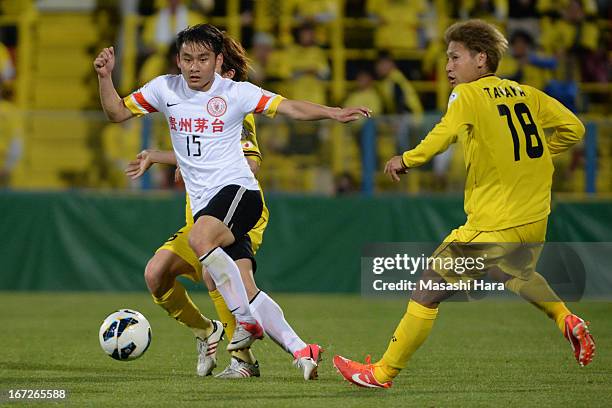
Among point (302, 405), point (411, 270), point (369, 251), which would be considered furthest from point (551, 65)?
point (302, 405)

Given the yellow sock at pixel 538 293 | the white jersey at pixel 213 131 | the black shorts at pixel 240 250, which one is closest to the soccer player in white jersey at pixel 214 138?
the white jersey at pixel 213 131

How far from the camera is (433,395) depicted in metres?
6.57

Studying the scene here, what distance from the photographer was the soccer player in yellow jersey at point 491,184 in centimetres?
659

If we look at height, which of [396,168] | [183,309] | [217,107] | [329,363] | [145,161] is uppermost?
[217,107]

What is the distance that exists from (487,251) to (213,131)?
1.84m

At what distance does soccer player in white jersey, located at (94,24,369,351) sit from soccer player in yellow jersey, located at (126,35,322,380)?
15 cm

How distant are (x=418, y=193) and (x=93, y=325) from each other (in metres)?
4.93

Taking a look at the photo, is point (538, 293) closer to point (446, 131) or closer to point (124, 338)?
point (446, 131)

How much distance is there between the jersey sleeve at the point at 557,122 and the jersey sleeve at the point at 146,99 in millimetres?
2324

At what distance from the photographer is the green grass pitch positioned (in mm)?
6477

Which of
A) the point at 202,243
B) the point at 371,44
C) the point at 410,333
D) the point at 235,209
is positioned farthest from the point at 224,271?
the point at 371,44

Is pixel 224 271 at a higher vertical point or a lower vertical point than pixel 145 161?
lower

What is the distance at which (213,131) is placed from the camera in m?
7.23

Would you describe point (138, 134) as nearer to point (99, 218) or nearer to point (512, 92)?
point (99, 218)
